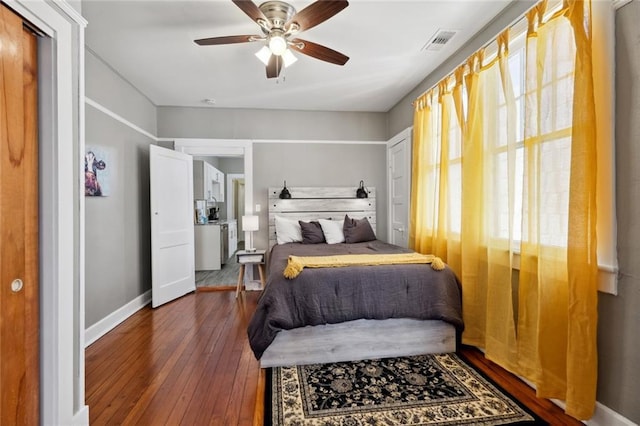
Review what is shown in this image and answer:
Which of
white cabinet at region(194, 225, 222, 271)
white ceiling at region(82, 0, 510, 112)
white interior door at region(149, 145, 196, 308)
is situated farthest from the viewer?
white cabinet at region(194, 225, 222, 271)

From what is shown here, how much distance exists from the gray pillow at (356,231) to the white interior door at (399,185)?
473mm

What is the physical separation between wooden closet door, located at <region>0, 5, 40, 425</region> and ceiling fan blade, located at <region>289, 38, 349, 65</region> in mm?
1548

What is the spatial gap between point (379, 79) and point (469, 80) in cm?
125

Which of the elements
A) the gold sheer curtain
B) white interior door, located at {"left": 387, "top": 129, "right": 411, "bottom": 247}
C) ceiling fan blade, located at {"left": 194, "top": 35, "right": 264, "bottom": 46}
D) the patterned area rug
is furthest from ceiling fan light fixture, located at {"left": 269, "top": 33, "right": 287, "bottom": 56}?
the patterned area rug

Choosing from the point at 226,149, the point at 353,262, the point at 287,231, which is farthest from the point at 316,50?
the point at 226,149

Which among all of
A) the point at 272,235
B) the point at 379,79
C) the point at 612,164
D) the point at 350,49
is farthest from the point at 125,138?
the point at 612,164

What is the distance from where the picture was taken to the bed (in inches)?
86.4

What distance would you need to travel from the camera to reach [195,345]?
2.62m

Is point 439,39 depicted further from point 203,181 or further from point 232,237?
point 232,237

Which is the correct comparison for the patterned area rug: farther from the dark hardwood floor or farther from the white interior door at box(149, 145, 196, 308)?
the white interior door at box(149, 145, 196, 308)

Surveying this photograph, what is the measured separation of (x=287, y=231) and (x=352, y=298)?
6.56ft

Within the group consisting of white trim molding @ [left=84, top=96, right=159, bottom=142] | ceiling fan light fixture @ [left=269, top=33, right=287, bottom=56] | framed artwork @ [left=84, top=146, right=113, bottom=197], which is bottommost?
framed artwork @ [left=84, top=146, right=113, bottom=197]

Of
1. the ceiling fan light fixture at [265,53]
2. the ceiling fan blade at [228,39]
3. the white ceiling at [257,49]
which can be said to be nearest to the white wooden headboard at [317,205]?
the white ceiling at [257,49]

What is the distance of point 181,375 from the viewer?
2160mm
